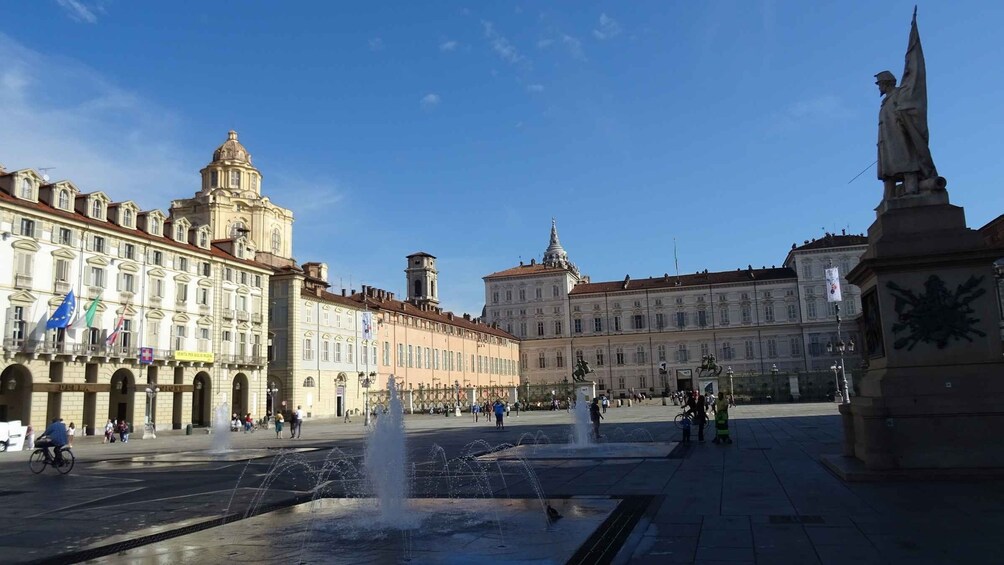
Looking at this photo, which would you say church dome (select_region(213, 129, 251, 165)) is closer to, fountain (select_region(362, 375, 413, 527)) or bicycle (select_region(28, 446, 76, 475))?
bicycle (select_region(28, 446, 76, 475))

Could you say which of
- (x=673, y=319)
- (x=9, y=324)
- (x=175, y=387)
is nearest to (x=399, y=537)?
(x=9, y=324)

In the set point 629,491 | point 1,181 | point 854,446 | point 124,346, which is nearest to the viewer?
point 629,491

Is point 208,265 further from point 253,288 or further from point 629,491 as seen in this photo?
point 629,491

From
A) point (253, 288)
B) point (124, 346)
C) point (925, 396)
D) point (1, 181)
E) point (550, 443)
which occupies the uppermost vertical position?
point (1, 181)

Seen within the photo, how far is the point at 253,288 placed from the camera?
60594 millimetres

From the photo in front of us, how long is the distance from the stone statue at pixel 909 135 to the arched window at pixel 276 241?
7453 centimetres

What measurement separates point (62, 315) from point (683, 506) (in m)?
41.7

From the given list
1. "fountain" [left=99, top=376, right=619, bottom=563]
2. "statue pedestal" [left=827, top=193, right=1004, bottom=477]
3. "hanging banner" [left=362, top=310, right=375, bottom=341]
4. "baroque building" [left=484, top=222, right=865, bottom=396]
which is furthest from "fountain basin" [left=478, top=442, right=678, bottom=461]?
"baroque building" [left=484, top=222, right=865, bottom=396]

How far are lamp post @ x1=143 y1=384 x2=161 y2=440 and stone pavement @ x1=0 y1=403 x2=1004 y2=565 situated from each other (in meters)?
25.1

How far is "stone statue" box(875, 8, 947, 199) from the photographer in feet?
41.5

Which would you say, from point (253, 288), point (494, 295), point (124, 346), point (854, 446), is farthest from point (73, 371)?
point (494, 295)

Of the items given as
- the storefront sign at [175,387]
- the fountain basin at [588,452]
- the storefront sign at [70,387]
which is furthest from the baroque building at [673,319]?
the fountain basin at [588,452]

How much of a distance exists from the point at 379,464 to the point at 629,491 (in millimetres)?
4468

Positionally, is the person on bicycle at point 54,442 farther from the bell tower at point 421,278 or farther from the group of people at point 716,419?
the bell tower at point 421,278
